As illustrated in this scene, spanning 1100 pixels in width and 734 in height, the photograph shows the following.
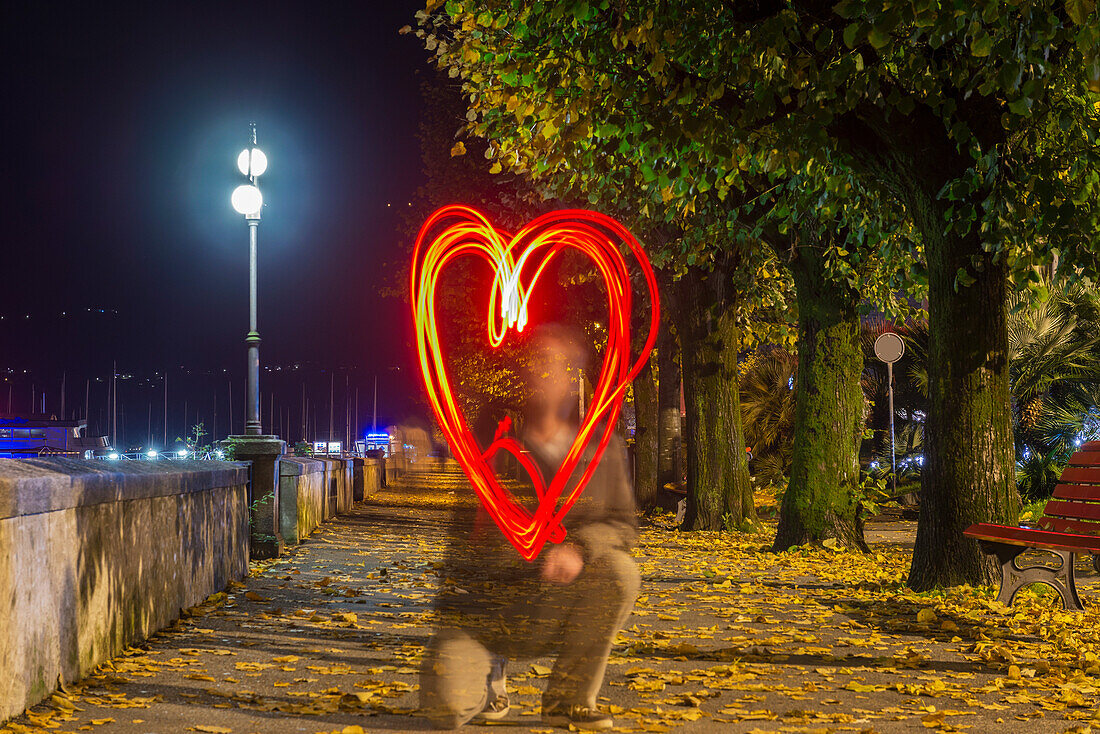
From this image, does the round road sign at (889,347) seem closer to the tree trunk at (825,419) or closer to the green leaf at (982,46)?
the tree trunk at (825,419)

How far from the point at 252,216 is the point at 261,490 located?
400 cm

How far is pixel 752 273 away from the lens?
1928 cm

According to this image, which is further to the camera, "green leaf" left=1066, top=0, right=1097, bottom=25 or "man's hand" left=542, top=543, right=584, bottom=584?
"man's hand" left=542, top=543, right=584, bottom=584

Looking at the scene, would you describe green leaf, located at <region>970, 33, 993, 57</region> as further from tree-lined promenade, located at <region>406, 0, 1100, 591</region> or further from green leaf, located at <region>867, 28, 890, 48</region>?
green leaf, located at <region>867, 28, 890, 48</region>

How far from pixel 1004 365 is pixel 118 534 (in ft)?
26.5

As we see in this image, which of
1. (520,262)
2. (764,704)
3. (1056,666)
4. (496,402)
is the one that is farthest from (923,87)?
(496,402)

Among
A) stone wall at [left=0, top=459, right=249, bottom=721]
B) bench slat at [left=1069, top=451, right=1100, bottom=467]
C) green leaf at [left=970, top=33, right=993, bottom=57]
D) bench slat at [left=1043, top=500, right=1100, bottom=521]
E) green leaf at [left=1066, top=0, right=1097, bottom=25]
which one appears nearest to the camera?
stone wall at [left=0, top=459, right=249, bottom=721]

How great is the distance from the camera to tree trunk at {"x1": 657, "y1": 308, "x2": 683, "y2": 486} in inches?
1057

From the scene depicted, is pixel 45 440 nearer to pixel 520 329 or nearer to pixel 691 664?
pixel 520 329

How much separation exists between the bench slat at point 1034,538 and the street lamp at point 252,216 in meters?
9.82

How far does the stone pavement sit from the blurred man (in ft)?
0.63

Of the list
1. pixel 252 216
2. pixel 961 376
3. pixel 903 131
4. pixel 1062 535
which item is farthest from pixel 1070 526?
pixel 252 216

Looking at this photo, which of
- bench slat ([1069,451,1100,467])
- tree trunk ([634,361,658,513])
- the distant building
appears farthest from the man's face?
the distant building

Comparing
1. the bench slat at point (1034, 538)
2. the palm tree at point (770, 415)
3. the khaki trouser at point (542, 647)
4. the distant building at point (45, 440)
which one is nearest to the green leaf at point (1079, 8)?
the khaki trouser at point (542, 647)
